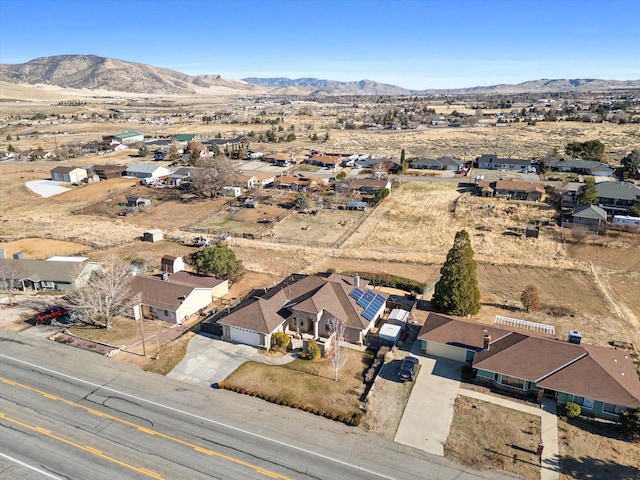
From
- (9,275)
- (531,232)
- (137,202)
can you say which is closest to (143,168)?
(137,202)

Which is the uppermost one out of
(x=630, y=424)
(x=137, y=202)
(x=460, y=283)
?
(x=460, y=283)

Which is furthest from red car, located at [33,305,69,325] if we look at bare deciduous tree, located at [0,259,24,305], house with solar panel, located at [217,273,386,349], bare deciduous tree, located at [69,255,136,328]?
house with solar panel, located at [217,273,386,349]

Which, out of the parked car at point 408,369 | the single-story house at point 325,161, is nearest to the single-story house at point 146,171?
the single-story house at point 325,161

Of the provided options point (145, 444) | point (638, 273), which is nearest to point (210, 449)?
point (145, 444)

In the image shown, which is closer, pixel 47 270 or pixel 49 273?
pixel 49 273

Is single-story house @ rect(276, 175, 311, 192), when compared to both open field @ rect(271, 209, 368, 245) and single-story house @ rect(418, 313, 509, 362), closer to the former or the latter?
open field @ rect(271, 209, 368, 245)

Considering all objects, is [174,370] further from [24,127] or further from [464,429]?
[24,127]

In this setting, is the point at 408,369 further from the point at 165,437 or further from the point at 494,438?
the point at 165,437

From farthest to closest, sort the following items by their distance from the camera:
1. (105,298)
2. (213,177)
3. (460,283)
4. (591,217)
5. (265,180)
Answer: (265,180) → (213,177) → (591,217) → (460,283) → (105,298)
